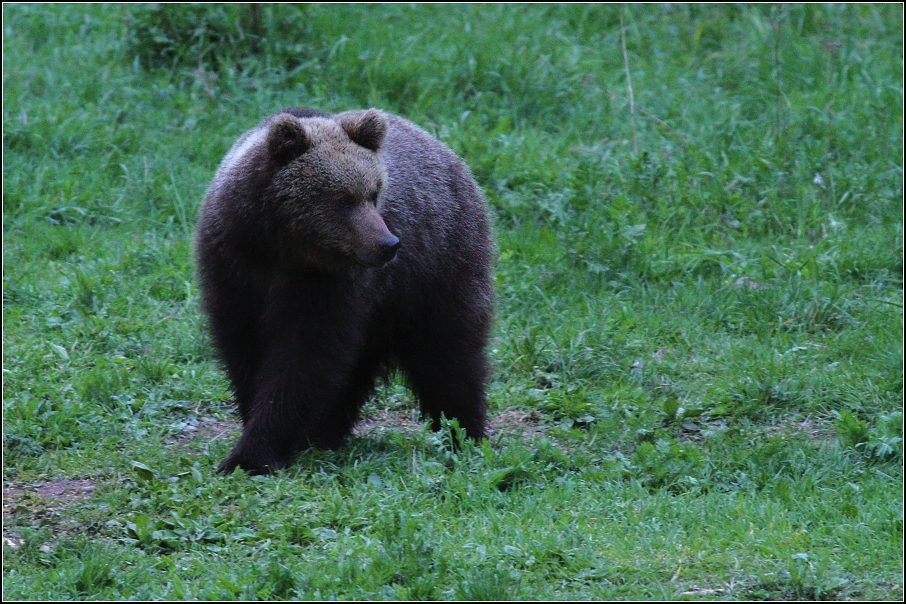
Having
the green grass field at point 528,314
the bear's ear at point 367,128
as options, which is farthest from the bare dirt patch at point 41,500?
the bear's ear at point 367,128

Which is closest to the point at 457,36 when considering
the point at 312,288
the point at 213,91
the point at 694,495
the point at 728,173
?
the point at 213,91

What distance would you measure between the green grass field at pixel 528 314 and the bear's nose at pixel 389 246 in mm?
1051

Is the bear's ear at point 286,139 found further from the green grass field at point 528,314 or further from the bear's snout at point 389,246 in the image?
the green grass field at point 528,314

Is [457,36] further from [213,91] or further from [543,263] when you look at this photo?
[543,263]

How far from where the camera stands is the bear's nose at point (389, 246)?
5.29 m

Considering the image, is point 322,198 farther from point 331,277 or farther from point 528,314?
point 528,314

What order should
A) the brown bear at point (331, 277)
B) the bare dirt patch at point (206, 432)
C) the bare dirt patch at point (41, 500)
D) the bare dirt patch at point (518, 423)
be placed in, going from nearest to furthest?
1. the bare dirt patch at point (41, 500)
2. the brown bear at point (331, 277)
3. the bare dirt patch at point (206, 432)
4. the bare dirt patch at point (518, 423)

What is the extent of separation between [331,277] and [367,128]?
0.77 metres

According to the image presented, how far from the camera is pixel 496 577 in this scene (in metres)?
4.23

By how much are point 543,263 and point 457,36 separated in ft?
11.9

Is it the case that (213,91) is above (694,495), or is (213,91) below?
above

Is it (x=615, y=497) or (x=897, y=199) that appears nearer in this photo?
(x=615, y=497)

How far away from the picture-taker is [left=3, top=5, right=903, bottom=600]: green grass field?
15.0 feet

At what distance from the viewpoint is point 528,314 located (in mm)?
7852
